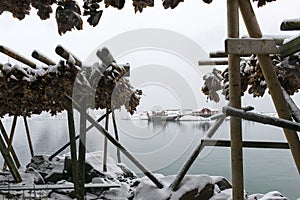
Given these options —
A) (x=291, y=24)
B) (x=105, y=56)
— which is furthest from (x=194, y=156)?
(x=291, y=24)

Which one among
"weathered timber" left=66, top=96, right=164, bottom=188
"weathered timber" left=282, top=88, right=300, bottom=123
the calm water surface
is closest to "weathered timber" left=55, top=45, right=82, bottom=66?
"weathered timber" left=66, top=96, right=164, bottom=188

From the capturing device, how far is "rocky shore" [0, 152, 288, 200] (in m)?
3.23

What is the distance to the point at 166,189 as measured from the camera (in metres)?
3.28

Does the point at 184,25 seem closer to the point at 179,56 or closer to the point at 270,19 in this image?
the point at 179,56

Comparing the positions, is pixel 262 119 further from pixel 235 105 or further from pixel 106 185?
pixel 106 185

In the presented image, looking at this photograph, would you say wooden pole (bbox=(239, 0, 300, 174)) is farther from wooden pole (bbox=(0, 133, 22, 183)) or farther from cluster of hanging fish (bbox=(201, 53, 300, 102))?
wooden pole (bbox=(0, 133, 22, 183))

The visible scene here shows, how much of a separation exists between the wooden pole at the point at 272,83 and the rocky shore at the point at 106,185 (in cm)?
179

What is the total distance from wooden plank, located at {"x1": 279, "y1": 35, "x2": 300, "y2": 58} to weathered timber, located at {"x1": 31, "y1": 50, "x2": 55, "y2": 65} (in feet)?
6.52

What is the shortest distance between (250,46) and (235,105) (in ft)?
1.00

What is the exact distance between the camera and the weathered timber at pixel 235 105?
156cm

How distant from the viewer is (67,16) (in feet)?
4.85

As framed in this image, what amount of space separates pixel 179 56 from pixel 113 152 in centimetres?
358

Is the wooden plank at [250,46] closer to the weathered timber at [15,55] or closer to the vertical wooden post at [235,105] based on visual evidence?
the vertical wooden post at [235,105]

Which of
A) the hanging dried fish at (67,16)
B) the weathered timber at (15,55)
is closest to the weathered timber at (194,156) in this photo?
the hanging dried fish at (67,16)
